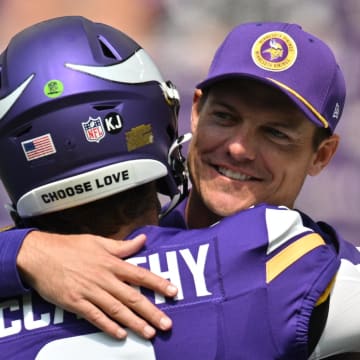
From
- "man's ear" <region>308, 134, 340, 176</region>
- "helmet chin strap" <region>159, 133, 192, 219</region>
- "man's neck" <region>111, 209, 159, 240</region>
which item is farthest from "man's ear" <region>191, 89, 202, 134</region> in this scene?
"man's neck" <region>111, 209, 159, 240</region>

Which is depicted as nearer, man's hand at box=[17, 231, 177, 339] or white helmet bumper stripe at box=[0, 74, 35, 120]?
man's hand at box=[17, 231, 177, 339]

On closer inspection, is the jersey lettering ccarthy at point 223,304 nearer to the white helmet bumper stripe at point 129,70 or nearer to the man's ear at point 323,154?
the white helmet bumper stripe at point 129,70

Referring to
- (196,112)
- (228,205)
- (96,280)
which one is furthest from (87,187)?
(196,112)

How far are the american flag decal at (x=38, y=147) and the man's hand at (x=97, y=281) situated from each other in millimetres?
230

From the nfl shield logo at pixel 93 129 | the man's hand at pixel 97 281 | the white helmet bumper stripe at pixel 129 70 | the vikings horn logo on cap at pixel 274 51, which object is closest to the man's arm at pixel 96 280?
the man's hand at pixel 97 281

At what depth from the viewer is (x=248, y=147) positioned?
1.82 m

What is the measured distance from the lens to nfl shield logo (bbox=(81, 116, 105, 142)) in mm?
1627

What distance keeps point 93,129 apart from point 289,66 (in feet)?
1.78

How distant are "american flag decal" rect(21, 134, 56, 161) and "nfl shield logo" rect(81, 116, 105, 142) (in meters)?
0.08

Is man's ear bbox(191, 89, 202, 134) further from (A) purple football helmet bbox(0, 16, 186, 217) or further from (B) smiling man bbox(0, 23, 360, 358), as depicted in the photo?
(A) purple football helmet bbox(0, 16, 186, 217)

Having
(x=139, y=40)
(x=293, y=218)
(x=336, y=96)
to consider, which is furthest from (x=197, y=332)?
(x=139, y=40)

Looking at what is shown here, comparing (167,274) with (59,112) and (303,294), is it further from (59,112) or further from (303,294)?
(59,112)

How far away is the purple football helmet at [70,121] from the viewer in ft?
5.32

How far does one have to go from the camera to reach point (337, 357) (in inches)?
62.3
